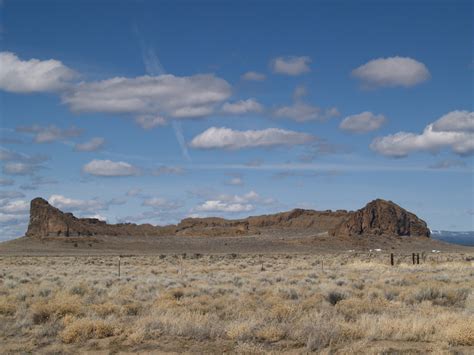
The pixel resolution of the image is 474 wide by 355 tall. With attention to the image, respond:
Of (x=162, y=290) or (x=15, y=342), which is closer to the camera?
(x=15, y=342)

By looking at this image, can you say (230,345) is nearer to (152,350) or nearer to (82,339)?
(152,350)

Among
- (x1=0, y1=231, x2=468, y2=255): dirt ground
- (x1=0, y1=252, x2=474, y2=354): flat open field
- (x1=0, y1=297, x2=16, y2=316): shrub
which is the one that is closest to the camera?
(x1=0, y1=252, x2=474, y2=354): flat open field

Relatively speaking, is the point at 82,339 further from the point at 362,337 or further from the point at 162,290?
the point at 162,290

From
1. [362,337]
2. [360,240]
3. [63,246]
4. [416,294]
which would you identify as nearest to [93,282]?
[416,294]

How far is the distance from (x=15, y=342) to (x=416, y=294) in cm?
1274

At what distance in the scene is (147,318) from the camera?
1419 centimetres

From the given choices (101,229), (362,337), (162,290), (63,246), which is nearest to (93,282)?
(162,290)

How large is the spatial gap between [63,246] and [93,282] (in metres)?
79.4

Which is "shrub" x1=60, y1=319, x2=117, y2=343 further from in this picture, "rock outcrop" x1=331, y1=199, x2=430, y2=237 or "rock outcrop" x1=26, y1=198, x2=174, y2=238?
"rock outcrop" x1=26, y1=198, x2=174, y2=238

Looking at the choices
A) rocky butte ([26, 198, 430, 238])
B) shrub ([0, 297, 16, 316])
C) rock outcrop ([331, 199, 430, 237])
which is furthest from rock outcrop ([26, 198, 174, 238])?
shrub ([0, 297, 16, 316])

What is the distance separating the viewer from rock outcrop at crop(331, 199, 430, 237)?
11425cm

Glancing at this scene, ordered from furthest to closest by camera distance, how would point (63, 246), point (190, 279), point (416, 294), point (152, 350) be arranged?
point (63, 246), point (190, 279), point (416, 294), point (152, 350)

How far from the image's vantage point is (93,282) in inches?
973

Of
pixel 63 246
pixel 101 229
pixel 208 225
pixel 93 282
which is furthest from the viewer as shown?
pixel 208 225
